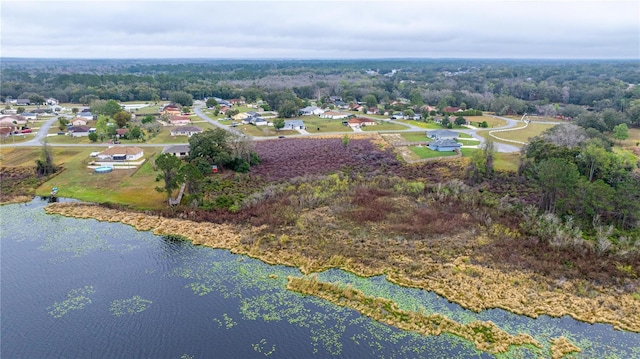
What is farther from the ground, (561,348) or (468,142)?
(468,142)

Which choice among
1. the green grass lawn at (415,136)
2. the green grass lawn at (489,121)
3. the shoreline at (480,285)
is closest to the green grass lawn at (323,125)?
the green grass lawn at (415,136)

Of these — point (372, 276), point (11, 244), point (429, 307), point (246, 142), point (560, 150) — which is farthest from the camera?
point (246, 142)

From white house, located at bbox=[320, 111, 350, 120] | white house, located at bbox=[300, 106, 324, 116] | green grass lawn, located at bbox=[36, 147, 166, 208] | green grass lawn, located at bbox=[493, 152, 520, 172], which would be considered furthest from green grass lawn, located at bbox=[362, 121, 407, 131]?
green grass lawn, located at bbox=[36, 147, 166, 208]

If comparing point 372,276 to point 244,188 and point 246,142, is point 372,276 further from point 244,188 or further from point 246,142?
point 246,142

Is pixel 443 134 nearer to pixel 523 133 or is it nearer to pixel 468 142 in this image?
pixel 468 142

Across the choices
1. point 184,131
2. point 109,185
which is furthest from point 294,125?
point 109,185

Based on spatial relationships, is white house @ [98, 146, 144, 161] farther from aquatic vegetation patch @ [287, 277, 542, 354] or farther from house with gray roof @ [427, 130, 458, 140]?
house with gray roof @ [427, 130, 458, 140]

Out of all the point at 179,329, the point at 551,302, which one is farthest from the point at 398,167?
the point at 179,329
